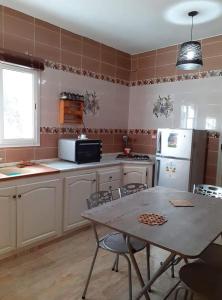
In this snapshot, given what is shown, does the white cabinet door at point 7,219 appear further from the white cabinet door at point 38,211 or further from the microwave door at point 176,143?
the microwave door at point 176,143

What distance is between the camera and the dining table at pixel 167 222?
125cm

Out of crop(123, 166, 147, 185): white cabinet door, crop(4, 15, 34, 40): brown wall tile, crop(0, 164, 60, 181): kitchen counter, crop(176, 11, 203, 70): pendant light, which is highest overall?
crop(4, 15, 34, 40): brown wall tile

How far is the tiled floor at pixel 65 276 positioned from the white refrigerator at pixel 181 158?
3.18 feet

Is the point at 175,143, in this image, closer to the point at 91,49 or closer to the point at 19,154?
the point at 91,49

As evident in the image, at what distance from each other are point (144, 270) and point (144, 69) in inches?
117

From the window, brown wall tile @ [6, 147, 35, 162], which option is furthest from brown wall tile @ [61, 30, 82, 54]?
brown wall tile @ [6, 147, 35, 162]

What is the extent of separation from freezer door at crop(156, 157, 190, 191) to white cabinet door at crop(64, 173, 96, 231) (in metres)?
0.93

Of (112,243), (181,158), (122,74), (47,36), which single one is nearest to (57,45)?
(47,36)

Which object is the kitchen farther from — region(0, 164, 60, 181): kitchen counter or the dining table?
the dining table

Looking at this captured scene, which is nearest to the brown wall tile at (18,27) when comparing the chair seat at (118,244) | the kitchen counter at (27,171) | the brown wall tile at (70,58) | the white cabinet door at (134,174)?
the brown wall tile at (70,58)

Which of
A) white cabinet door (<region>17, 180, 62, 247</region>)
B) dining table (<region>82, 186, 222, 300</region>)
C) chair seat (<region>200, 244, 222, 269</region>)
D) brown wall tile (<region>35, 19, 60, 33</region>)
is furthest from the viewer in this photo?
brown wall tile (<region>35, 19, 60, 33</region>)

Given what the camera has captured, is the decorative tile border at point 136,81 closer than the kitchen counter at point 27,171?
No

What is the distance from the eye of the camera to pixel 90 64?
3.47 meters

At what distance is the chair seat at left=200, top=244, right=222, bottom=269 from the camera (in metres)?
1.56
